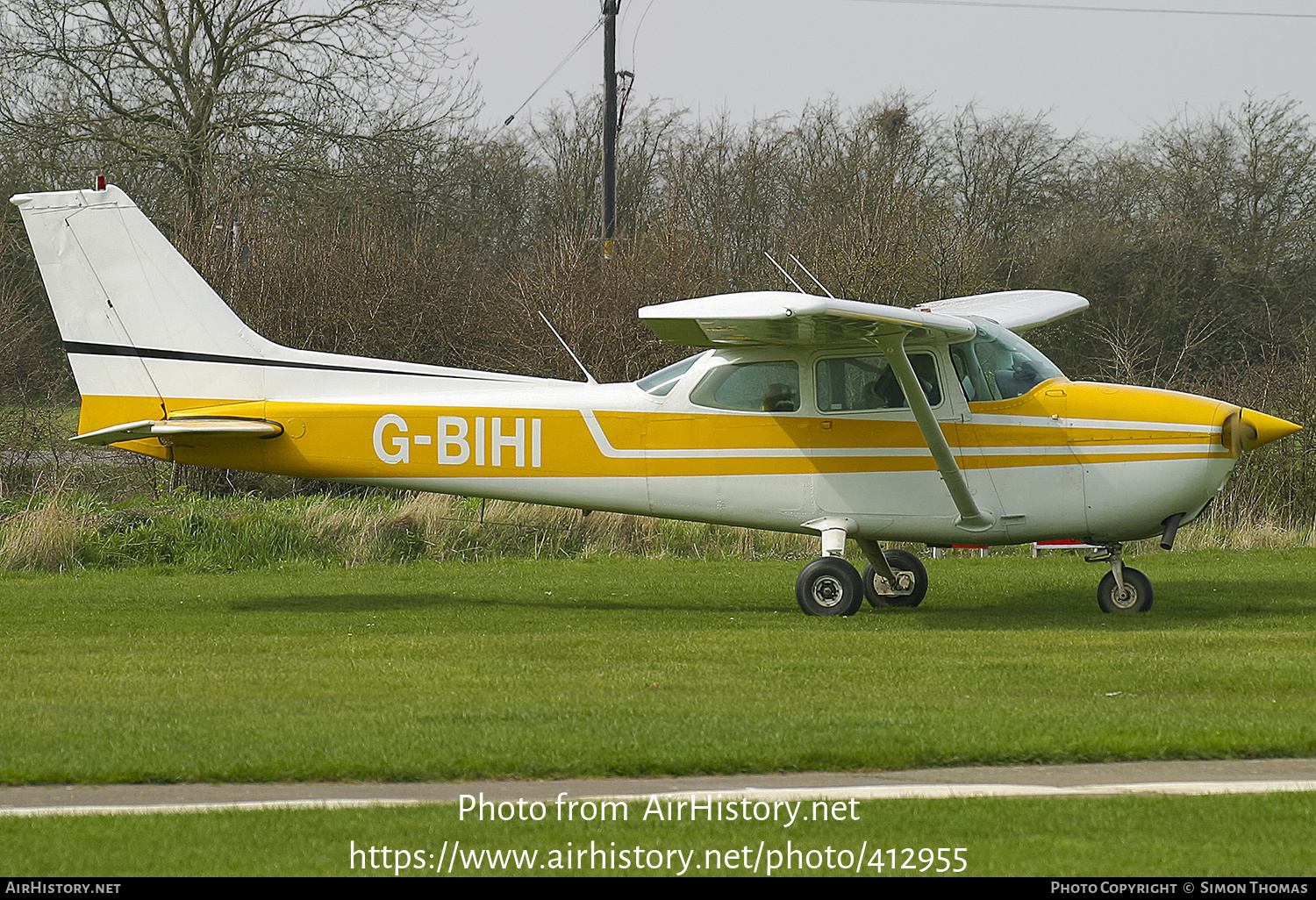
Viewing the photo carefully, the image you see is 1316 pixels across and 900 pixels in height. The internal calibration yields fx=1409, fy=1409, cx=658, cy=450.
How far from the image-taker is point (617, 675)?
8.50 metres

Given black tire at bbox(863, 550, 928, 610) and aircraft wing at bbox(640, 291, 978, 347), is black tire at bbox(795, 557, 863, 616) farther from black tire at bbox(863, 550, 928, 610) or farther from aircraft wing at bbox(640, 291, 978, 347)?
aircraft wing at bbox(640, 291, 978, 347)

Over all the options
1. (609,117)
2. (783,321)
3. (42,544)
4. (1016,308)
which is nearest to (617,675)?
(783,321)

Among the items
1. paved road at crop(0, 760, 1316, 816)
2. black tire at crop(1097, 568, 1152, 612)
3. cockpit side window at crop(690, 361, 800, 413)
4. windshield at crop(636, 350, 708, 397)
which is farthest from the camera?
windshield at crop(636, 350, 708, 397)

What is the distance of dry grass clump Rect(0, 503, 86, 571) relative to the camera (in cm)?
1485

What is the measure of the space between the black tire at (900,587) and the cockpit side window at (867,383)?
167 cm

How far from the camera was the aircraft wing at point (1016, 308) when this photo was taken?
13281mm

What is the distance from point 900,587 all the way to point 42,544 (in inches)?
353

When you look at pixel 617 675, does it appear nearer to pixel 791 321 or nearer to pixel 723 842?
pixel 791 321

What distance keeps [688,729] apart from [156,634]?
5482 millimetres

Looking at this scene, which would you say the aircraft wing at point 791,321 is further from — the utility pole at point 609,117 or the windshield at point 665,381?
the utility pole at point 609,117

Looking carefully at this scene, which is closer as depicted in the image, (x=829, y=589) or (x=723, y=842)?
(x=723, y=842)

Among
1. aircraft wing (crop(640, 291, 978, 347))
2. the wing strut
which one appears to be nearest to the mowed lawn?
the wing strut

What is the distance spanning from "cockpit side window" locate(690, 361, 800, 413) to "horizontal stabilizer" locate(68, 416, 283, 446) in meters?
3.74

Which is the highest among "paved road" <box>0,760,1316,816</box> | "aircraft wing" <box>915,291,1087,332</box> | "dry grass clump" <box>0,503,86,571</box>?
"aircraft wing" <box>915,291,1087,332</box>
